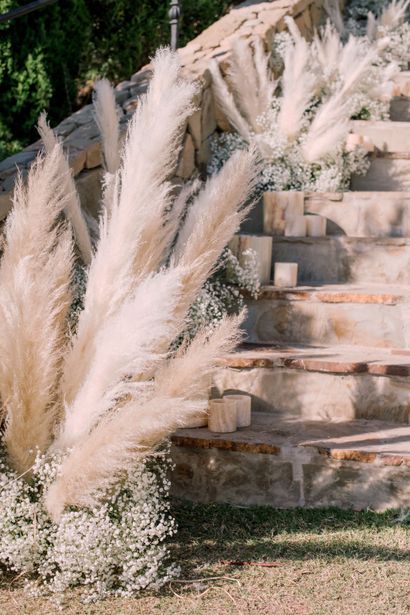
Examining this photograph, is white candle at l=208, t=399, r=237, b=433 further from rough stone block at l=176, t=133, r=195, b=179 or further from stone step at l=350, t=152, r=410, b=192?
stone step at l=350, t=152, r=410, b=192

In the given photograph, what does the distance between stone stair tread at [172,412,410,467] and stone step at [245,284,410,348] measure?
0.46 m

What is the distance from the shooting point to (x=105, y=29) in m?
5.74

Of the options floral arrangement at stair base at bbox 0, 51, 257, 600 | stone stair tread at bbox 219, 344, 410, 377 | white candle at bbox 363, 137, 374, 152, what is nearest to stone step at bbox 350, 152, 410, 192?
white candle at bbox 363, 137, 374, 152

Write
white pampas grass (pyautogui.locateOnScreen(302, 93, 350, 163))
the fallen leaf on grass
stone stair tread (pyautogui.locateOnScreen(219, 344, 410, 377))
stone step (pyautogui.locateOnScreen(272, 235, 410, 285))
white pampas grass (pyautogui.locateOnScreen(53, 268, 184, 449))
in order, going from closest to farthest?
white pampas grass (pyautogui.locateOnScreen(53, 268, 184, 449)), the fallen leaf on grass, stone stair tread (pyautogui.locateOnScreen(219, 344, 410, 377)), stone step (pyautogui.locateOnScreen(272, 235, 410, 285)), white pampas grass (pyautogui.locateOnScreen(302, 93, 350, 163))

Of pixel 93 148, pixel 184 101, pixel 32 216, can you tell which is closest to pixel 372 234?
pixel 93 148

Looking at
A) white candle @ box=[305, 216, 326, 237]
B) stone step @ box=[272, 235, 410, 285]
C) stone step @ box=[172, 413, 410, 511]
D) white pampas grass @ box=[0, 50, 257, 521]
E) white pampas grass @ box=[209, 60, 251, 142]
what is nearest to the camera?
white pampas grass @ box=[0, 50, 257, 521]

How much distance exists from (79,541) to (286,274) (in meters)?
1.71

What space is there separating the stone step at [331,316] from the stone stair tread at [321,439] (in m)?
0.46

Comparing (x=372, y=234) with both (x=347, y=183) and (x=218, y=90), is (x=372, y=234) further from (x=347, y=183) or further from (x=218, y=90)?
(x=218, y=90)

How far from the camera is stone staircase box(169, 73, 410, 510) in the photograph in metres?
2.94

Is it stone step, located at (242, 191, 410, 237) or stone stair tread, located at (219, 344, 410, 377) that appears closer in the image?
stone stair tread, located at (219, 344, 410, 377)

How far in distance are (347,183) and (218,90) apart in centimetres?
77

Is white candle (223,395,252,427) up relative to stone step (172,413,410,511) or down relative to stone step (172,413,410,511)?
up

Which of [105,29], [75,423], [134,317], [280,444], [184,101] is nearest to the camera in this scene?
[134,317]
